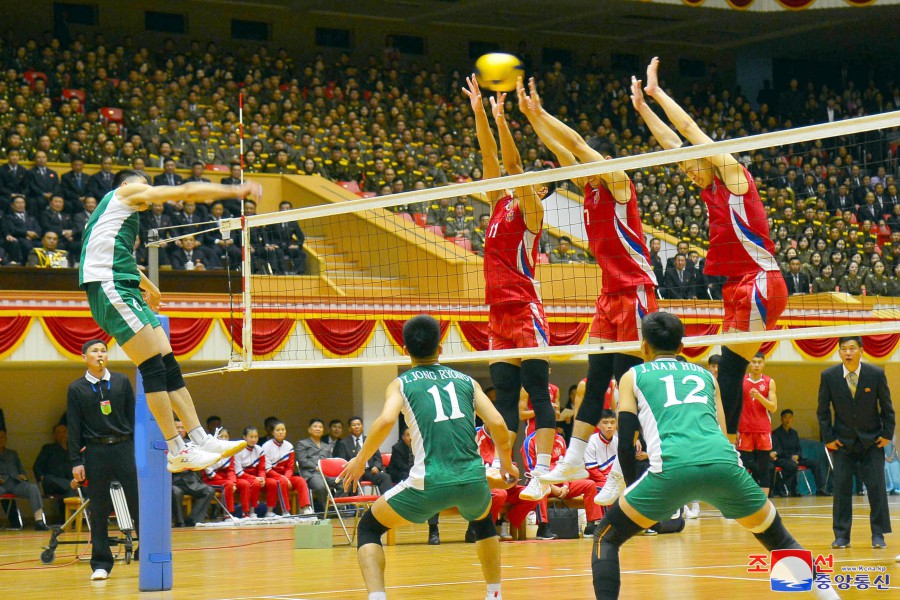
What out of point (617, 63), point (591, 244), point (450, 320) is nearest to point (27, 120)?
point (450, 320)

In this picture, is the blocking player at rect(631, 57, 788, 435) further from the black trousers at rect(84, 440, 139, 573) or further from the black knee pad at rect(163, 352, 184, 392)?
the black trousers at rect(84, 440, 139, 573)

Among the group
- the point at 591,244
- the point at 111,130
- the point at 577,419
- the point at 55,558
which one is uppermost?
the point at 111,130

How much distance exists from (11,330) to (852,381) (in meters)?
11.9

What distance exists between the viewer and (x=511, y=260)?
9.26 m

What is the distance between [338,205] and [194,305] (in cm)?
950

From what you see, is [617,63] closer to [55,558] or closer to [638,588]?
[55,558]

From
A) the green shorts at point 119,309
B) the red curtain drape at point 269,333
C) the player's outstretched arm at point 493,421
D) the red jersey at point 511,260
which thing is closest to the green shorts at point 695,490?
the player's outstretched arm at point 493,421

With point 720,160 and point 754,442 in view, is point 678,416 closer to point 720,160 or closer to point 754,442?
point 720,160

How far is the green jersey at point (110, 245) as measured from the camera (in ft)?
26.9

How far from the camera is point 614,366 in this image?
8977 millimetres

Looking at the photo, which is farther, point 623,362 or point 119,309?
point 623,362

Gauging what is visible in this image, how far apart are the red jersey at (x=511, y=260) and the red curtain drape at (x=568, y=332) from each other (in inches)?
444

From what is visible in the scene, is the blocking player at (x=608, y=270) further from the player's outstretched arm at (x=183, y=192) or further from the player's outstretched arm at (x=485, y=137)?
the player's outstretched arm at (x=183, y=192)

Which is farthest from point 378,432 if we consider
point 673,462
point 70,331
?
point 70,331
